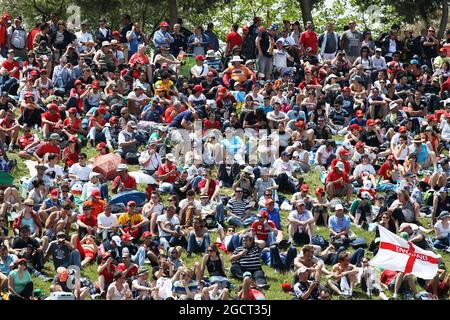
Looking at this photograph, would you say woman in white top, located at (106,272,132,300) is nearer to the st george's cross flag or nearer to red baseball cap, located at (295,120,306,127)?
the st george's cross flag

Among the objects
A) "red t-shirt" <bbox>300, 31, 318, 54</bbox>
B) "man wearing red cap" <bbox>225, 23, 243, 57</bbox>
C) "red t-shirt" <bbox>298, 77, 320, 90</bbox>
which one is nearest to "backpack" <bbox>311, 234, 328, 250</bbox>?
"red t-shirt" <bbox>298, 77, 320, 90</bbox>

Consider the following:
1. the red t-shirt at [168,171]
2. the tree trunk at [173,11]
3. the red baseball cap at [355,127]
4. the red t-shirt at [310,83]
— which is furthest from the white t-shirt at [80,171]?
the tree trunk at [173,11]

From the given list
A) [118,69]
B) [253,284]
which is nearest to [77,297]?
[253,284]

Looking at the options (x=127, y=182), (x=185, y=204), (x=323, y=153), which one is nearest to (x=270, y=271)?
(x=185, y=204)

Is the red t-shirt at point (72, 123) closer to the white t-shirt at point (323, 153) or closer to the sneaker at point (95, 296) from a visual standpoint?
the white t-shirt at point (323, 153)

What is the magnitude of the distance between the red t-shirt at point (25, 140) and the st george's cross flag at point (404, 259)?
31.3 feet

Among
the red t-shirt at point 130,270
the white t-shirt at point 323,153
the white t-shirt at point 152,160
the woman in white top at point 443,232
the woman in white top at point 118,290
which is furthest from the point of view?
the white t-shirt at point 323,153

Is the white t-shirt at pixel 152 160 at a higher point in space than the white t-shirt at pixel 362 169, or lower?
higher

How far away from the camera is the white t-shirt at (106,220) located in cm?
2547

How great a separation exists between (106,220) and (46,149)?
428 centimetres

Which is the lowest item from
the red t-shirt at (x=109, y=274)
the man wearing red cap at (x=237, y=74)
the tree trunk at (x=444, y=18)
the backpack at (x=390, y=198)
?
the red t-shirt at (x=109, y=274)

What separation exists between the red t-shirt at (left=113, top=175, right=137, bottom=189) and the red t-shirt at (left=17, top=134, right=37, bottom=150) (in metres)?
3.20

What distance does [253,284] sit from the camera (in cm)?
2388

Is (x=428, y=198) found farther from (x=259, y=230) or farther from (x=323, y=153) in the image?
(x=259, y=230)
